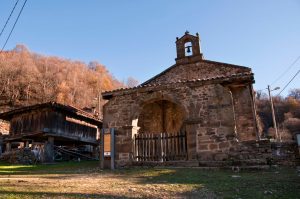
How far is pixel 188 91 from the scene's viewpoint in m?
9.91

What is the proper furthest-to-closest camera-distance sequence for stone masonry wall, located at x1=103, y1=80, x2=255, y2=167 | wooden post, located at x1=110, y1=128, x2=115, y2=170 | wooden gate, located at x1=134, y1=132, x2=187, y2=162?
wooden post, located at x1=110, y1=128, x2=115, y2=170 → wooden gate, located at x1=134, y1=132, x2=187, y2=162 → stone masonry wall, located at x1=103, y1=80, x2=255, y2=167

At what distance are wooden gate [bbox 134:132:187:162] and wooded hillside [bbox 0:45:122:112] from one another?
92.4 ft

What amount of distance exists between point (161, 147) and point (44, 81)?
34821mm

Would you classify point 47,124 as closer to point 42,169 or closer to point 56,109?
point 56,109

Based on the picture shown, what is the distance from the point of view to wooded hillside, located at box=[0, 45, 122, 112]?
35.2 metres

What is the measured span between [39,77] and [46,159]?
28628 mm

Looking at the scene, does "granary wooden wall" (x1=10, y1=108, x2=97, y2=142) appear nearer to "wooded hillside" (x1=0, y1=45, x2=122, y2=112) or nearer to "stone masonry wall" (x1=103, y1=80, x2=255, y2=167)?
"stone masonry wall" (x1=103, y1=80, x2=255, y2=167)

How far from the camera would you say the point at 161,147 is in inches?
381

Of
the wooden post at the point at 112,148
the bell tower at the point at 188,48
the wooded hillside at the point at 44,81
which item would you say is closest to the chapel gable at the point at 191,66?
the bell tower at the point at 188,48

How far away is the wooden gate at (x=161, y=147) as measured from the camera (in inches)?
379

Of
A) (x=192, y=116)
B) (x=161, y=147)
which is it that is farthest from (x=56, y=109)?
(x=192, y=116)

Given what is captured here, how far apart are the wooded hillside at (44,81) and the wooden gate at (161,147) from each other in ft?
92.4

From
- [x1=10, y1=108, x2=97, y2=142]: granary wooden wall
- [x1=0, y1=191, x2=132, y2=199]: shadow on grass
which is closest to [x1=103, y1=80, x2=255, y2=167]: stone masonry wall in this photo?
[x1=0, y1=191, x2=132, y2=199]: shadow on grass

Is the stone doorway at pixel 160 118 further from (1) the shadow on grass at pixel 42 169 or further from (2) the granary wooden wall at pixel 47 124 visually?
(2) the granary wooden wall at pixel 47 124
